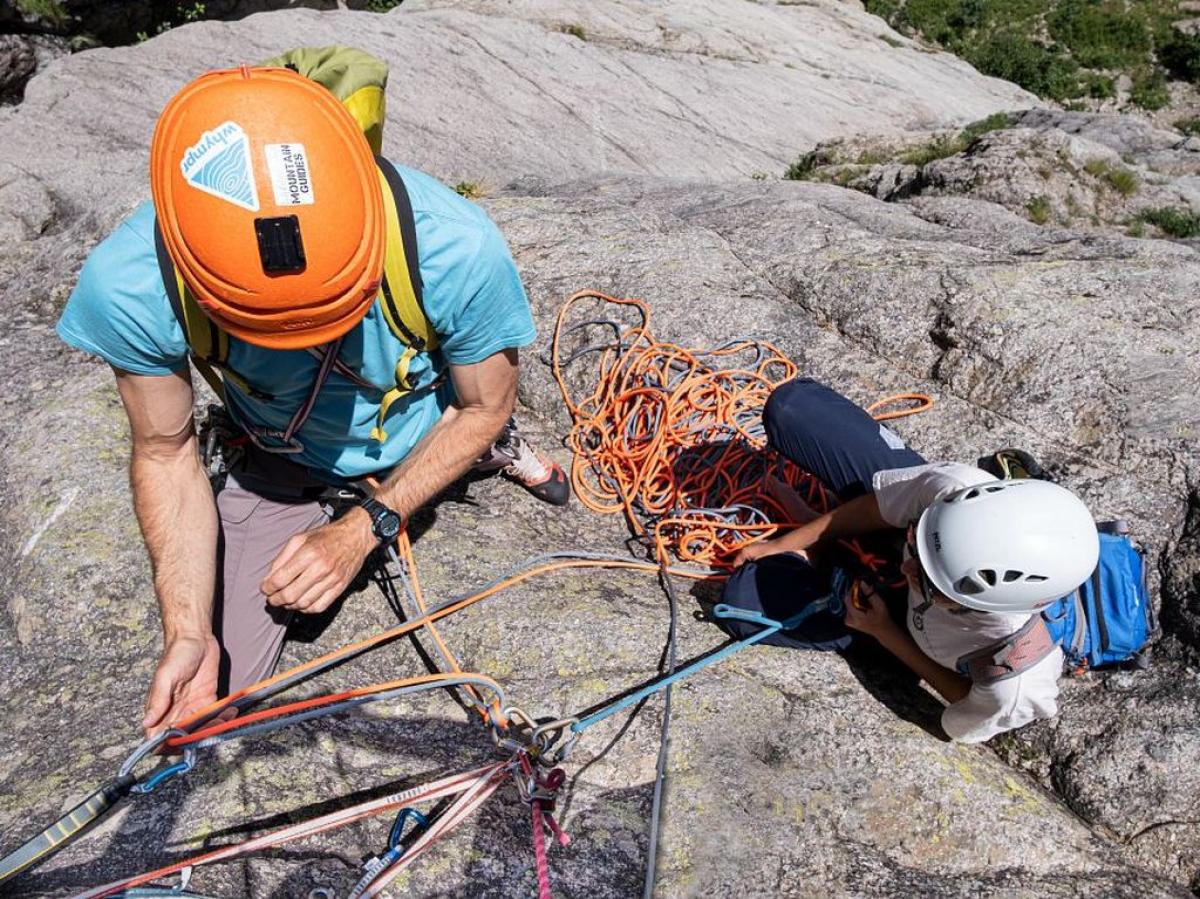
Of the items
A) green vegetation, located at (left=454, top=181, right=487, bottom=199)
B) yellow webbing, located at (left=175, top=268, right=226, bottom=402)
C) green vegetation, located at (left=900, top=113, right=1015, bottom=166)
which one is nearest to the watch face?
yellow webbing, located at (left=175, top=268, right=226, bottom=402)

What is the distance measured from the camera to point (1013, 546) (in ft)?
9.21

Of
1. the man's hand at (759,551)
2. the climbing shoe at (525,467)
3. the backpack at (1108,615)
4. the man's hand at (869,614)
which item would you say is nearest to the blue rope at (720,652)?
the man's hand at (869,614)

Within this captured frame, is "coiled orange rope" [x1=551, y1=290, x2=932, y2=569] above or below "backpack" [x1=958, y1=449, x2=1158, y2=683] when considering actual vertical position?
below

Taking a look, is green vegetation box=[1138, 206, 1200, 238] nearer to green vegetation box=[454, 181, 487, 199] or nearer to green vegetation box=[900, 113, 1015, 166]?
green vegetation box=[900, 113, 1015, 166]

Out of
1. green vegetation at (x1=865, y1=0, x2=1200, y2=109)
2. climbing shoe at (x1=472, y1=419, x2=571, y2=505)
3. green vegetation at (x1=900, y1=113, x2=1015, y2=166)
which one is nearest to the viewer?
climbing shoe at (x1=472, y1=419, x2=571, y2=505)

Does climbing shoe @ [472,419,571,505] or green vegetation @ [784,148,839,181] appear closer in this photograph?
climbing shoe @ [472,419,571,505]

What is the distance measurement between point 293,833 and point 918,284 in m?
4.21

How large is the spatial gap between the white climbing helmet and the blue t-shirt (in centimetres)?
163

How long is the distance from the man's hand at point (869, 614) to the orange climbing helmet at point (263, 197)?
225cm

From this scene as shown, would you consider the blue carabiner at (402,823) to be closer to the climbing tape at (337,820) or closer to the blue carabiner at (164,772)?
the climbing tape at (337,820)

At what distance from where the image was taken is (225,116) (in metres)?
2.22

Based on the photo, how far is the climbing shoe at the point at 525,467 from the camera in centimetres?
412

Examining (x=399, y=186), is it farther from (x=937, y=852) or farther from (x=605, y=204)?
(x=605, y=204)

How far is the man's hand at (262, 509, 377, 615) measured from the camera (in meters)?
2.84
